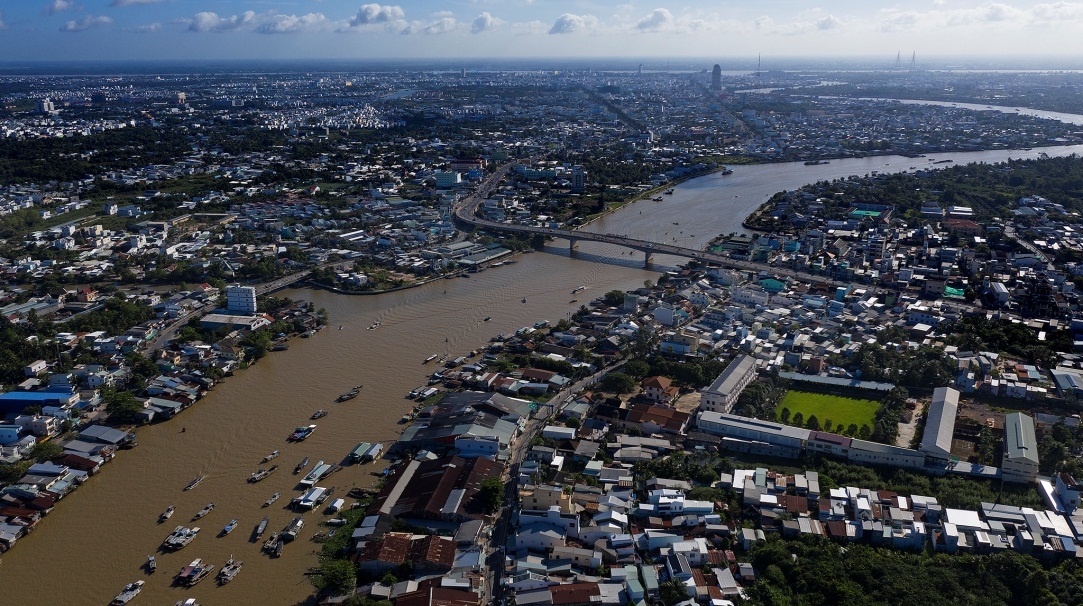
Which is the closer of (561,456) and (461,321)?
(561,456)

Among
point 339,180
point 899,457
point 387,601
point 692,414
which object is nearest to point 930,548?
point 899,457

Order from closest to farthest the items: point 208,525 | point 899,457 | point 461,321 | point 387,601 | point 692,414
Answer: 1. point 387,601
2. point 208,525
3. point 899,457
4. point 692,414
5. point 461,321

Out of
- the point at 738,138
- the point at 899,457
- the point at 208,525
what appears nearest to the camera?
the point at 208,525

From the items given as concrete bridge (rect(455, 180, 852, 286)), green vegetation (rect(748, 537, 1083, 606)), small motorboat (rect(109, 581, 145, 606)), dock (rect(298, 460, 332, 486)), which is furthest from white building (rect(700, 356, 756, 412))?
small motorboat (rect(109, 581, 145, 606))

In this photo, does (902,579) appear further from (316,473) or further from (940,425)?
(316,473)

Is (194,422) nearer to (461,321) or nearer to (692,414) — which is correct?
(461,321)

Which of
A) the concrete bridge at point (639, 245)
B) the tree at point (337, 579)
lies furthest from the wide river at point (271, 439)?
the concrete bridge at point (639, 245)

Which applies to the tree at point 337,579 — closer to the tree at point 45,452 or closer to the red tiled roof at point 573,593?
the red tiled roof at point 573,593

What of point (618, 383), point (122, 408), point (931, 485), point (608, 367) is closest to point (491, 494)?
point (618, 383)
